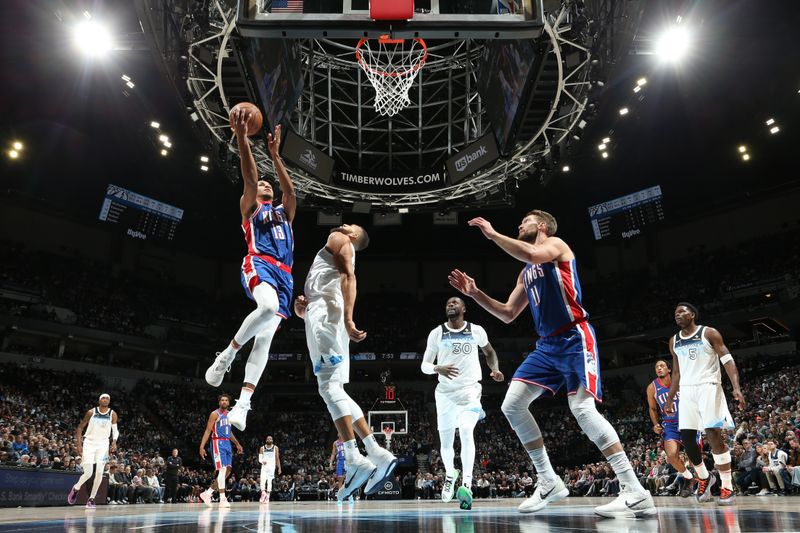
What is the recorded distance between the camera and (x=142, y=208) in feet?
97.2

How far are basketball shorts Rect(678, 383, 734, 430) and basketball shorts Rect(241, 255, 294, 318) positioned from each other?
5294 millimetres

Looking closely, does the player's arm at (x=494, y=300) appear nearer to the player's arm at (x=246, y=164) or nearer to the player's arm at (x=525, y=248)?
the player's arm at (x=525, y=248)

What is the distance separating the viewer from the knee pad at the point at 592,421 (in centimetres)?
468

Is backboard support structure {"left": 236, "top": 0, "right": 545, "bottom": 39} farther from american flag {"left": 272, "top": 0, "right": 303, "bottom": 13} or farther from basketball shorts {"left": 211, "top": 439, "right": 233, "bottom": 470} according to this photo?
basketball shorts {"left": 211, "top": 439, "right": 233, "bottom": 470}

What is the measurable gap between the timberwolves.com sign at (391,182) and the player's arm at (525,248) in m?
13.6

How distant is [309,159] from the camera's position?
16.9 m

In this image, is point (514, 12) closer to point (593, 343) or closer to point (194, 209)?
Result: point (593, 343)

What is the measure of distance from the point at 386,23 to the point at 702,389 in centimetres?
605

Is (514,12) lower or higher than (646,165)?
lower

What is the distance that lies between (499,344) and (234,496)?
18515 mm

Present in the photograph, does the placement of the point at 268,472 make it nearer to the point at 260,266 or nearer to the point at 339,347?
the point at 260,266

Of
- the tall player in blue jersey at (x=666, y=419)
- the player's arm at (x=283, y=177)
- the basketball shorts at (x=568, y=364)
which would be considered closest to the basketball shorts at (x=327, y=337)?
the player's arm at (x=283, y=177)

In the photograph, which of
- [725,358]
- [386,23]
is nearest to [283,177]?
[386,23]

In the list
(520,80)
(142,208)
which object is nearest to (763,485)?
(520,80)
